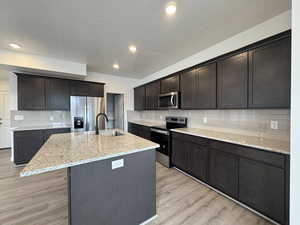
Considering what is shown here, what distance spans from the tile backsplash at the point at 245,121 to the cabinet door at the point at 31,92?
4.11m

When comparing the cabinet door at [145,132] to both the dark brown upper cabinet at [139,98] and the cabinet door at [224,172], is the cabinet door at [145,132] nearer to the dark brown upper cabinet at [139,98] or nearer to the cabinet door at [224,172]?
the dark brown upper cabinet at [139,98]

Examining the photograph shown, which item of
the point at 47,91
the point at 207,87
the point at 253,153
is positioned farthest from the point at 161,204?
the point at 47,91

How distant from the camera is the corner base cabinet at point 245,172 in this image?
4.82 feet

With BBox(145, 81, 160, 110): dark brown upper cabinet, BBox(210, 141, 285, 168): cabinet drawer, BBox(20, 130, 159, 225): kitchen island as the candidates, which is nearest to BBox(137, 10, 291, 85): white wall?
BBox(145, 81, 160, 110): dark brown upper cabinet

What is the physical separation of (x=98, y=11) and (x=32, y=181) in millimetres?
3352

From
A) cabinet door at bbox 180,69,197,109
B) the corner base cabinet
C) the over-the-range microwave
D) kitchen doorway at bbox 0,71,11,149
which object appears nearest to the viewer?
the corner base cabinet

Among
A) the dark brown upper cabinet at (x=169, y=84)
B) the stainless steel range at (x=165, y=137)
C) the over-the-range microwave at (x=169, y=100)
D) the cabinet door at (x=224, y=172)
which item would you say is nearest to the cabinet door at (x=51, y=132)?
the stainless steel range at (x=165, y=137)

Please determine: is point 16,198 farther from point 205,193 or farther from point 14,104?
point 205,193

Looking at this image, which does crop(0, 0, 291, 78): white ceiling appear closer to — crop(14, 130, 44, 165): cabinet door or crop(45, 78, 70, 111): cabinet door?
crop(45, 78, 70, 111): cabinet door

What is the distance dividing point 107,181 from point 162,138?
2.20 meters

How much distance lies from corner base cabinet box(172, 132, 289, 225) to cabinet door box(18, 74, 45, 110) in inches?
164

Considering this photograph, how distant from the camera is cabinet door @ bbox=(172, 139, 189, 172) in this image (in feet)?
9.04

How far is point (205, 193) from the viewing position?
2.17 meters

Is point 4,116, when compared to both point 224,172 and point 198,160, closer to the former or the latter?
point 198,160
